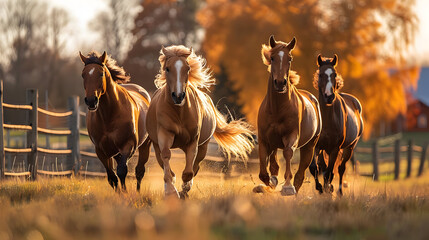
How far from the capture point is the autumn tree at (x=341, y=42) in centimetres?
2789

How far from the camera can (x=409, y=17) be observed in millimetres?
28547

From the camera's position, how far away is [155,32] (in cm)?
4488

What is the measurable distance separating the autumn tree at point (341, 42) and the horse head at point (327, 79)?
18196 mm

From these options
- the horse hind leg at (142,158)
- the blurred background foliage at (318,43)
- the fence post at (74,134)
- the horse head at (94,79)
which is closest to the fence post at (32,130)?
the fence post at (74,134)

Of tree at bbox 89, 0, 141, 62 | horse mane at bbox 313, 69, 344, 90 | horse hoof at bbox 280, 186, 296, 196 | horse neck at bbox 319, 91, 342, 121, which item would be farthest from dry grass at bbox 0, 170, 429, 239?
→ tree at bbox 89, 0, 141, 62

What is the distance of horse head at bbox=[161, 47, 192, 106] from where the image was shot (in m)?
7.13

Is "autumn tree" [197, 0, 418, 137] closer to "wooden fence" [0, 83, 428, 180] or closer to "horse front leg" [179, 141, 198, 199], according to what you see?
"wooden fence" [0, 83, 428, 180]

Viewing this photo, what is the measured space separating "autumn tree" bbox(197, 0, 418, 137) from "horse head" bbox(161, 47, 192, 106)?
20258mm

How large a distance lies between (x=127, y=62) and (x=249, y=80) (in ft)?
54.3

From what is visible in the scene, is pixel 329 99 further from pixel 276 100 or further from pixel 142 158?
pixel 142 158

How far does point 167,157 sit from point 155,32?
38.1m

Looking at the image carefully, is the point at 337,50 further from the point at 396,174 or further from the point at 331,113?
the point at 331,113

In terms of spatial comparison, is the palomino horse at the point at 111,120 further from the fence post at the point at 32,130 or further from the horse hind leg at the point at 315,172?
the fence post at the point at 32,130

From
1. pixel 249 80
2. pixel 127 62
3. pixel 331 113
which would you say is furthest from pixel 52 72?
pixel 331 113
